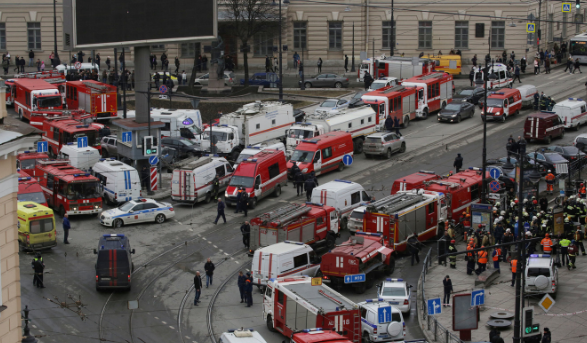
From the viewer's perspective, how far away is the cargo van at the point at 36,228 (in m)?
38.8

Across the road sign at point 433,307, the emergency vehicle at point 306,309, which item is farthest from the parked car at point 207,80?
the road sign at point 433,307

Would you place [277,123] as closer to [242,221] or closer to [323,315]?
[242,221]

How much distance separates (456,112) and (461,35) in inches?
851

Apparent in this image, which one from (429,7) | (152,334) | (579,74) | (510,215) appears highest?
(429,7)

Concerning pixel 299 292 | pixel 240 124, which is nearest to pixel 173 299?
pixel 299 292

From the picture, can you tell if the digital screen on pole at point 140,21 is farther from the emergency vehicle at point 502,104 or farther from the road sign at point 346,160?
the emergency vehicle at point 502,104

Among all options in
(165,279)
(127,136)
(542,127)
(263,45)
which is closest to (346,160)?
(127,136)

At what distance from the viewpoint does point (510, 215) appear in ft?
132

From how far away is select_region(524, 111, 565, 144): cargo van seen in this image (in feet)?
180

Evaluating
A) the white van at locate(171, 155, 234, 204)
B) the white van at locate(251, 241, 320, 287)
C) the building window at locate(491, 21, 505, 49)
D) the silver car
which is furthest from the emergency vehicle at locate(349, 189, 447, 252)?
the building window at locate(491, 21, 505, 49)

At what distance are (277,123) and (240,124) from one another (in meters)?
2.54

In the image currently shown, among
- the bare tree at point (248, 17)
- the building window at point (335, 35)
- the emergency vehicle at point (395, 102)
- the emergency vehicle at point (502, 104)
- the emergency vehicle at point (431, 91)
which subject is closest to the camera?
the emergency vehicle at point (395, 102)

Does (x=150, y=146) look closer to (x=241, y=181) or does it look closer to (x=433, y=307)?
(x=241, y=181)

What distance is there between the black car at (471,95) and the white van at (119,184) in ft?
93.2
